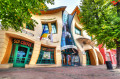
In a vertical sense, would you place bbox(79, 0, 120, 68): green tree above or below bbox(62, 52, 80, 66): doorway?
above

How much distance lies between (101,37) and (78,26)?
37.4ft

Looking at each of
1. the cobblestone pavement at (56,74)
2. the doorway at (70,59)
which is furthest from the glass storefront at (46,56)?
the cobblestone pavement at (56,74)

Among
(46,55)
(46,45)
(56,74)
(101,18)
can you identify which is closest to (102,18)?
(101,18)

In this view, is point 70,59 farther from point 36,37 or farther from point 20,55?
point 20,55

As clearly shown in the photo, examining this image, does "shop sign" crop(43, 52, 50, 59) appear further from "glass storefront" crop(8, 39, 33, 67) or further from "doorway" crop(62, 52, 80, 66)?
"doorway" crop(62, 52, 80, 66)

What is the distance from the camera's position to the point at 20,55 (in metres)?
12.4

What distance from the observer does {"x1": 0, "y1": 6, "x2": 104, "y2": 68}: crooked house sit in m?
11.5

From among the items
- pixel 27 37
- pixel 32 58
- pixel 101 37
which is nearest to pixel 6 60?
pixel 32 58

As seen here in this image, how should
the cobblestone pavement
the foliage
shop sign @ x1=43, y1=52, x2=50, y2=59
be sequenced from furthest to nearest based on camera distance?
shop sign @ x1=43, y1=52, x2=50, y2=59
the foliage
the cobblestone pavement

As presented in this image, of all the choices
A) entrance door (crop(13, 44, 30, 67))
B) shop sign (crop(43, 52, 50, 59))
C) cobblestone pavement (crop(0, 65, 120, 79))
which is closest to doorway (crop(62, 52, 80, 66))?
shop sign (crop(43, 52, 50, 59))

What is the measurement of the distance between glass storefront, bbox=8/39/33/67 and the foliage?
10.4 meters

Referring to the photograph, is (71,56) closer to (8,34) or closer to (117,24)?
(117,24)

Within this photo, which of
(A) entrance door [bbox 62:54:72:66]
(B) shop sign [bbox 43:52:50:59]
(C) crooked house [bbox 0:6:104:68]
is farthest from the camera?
(A) entrance door [bbox 62:54:72:66]

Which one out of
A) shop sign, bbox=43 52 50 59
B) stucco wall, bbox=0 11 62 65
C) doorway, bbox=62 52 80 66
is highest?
stucco wall, bbox=0 11 62 65
